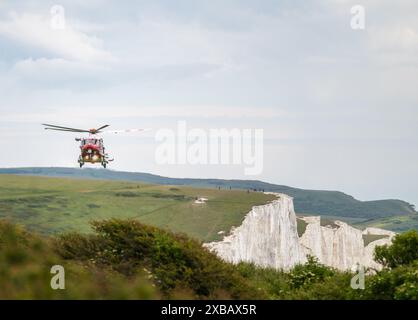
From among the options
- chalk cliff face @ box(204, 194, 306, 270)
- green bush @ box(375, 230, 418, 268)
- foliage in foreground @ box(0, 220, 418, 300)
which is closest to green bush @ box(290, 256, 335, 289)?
foliage in foreground @ box(0, 220, 418, 300)

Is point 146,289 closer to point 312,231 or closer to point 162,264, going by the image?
point 162,264

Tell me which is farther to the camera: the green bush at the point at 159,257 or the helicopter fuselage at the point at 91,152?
the helicopter fuselage at the point at 91,152

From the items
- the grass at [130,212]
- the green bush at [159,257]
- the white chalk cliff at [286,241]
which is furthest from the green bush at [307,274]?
the grass at [130,212]

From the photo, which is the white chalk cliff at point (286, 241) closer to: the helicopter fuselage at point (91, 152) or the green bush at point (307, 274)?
the green bush at point (307, 274)

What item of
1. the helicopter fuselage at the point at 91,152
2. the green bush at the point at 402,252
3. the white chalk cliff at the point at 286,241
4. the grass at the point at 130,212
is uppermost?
the helicopter fuselage at the point at 91,152

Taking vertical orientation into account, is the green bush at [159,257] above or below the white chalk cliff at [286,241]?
above

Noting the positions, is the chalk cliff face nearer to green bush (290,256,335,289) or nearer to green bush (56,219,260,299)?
green bush (290,256,335,289)

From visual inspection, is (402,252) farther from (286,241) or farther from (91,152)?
(286,241)
